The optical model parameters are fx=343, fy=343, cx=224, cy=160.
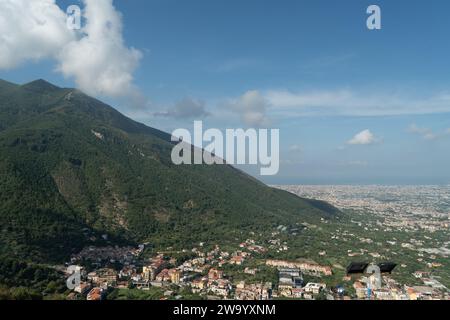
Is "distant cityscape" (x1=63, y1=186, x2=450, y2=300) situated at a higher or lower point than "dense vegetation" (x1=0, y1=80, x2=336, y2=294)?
lower

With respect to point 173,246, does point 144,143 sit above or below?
above

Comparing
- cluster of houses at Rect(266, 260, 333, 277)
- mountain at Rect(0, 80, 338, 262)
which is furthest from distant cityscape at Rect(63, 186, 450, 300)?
mountain at Rect(0, 80, 338, 262)

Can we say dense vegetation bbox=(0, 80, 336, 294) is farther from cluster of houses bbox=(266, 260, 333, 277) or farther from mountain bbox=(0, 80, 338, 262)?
cluster of houses bbox=(266, 260, 333, 277)

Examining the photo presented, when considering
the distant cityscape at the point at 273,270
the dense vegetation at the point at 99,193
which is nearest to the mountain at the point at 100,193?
the dense vegetation at the point at 99,193

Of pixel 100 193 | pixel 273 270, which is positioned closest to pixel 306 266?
pixel 273 270

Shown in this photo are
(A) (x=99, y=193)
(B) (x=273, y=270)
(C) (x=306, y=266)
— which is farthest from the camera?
(A) (x=99, y=193)

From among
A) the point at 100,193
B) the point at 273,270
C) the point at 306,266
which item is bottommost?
the point at 306,266

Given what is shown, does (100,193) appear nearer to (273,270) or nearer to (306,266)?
(273,270)
